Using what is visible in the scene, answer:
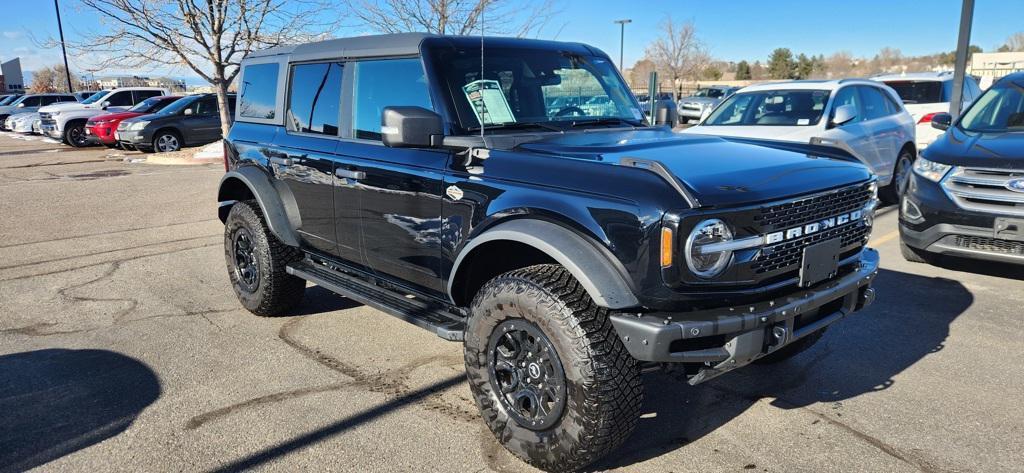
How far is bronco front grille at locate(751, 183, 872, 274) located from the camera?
2.89 metres

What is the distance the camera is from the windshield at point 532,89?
3.70m

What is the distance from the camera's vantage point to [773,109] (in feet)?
29.3

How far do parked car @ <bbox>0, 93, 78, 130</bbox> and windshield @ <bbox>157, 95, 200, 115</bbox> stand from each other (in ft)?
42.1

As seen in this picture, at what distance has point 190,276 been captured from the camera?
6.40 m

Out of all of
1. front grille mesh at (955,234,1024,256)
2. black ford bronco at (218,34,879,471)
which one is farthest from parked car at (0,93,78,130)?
front grille mesh at (955,234,1024,256)

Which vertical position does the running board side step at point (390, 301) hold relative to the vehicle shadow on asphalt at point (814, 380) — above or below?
above

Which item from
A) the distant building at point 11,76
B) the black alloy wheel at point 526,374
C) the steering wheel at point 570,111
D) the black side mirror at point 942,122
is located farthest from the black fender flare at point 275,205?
the distant building at point 11,76

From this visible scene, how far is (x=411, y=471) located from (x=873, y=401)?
8.04 ft

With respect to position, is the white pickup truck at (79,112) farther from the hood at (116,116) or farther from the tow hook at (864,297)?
the tow hook at (864,297)

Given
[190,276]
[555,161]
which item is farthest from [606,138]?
[190,276]

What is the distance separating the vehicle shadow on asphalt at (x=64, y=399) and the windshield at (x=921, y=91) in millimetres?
13664

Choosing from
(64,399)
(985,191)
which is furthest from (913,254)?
(64,399)

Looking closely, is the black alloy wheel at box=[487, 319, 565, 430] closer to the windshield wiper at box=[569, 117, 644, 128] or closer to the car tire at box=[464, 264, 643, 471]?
the car tire at box=[464, 264, 643, 471]

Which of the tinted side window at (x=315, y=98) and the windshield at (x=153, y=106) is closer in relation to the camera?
the tinted side window at (x=315, y=98)
